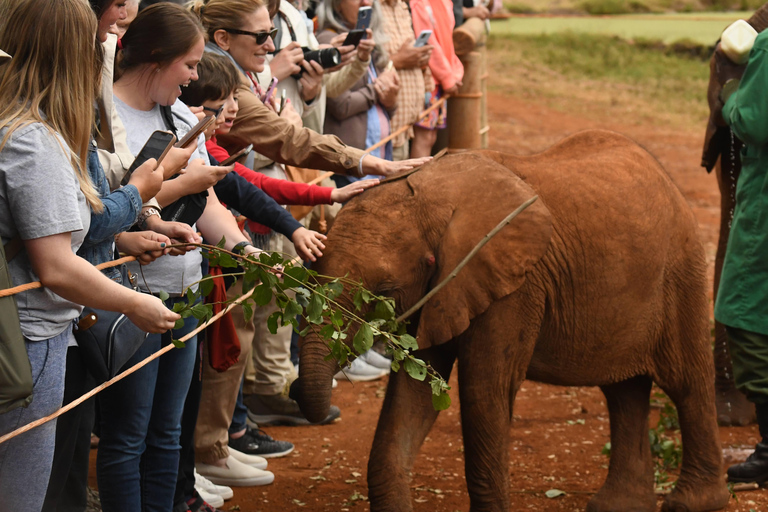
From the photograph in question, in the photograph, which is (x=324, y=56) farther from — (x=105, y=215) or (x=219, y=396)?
(x=105, y=215)

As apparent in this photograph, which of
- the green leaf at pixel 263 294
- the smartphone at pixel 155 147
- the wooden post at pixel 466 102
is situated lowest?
the wooden post at pixel 466 102

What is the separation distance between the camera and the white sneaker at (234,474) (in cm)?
499

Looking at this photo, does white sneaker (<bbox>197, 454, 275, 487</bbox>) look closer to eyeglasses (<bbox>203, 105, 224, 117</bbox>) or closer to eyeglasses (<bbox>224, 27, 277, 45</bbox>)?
eyeglasses (<bbox>203, 105, 224, 117</bbox>)

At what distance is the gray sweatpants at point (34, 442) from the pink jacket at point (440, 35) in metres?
5.42

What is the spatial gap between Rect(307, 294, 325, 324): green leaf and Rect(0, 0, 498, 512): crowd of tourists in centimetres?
43

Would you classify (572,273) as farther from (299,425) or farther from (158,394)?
(299,425)

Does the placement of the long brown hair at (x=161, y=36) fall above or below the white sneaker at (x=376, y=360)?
above

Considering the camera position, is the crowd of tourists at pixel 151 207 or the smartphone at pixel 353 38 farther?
the smartphone at pixel 353 38

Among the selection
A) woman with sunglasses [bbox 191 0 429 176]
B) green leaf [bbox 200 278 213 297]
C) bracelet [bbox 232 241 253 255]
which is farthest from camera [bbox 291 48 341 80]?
green leaf [bbox 200 278 213 297]

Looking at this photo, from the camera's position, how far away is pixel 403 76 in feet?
23.6

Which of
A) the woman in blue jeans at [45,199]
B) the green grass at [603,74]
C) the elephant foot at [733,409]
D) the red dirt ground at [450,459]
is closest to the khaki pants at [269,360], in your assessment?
the red dirt ground at [450,459]

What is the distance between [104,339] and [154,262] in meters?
0.60

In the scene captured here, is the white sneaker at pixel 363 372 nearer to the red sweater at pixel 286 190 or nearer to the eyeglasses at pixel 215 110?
the red sweater at pixel 286 190

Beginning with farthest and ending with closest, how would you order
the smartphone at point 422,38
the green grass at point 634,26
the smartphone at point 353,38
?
1. the green grass at point 634,26
2. the smartphone at point 422,38
3. the smartphone at point 353,38
